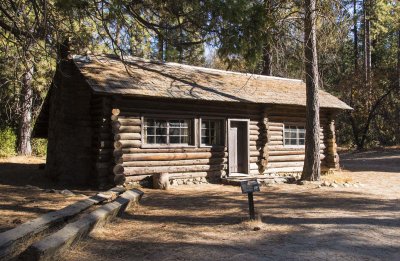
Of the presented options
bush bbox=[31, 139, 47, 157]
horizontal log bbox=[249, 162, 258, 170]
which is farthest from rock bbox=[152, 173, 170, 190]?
bush bbox=[31, 139, 47, 157]

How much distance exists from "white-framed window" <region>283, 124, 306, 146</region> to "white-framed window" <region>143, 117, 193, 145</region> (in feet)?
14.9

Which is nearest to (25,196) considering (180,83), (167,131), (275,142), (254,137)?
(167,131)

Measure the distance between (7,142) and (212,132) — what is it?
12.0 meters

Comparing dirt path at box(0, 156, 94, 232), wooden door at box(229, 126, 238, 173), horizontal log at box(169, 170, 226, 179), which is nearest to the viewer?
dirt path at box(0, 156, 94, 232)

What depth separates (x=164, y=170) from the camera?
534 inches

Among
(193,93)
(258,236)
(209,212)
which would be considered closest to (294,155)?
(193,93)

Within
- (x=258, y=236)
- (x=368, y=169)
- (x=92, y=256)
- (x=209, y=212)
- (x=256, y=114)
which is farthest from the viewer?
(x=368, y=169)

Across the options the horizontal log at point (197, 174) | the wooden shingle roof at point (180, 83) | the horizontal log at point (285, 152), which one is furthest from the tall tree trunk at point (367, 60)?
the horizontal log at point (197, 174)

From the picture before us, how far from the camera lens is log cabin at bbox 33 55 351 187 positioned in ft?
41.6

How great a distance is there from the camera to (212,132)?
15.3 metres

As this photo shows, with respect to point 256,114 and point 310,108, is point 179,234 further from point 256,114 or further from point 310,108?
point 256,114

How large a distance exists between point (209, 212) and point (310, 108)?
6.48 m

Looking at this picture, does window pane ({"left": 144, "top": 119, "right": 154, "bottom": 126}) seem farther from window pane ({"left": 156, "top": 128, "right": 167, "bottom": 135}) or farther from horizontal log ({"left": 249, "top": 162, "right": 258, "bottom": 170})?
horizontal log ({"left": 249, "top": 162, "right": 258, "bottom": 170})

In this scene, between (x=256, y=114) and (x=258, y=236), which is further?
(x=256, y=114)
